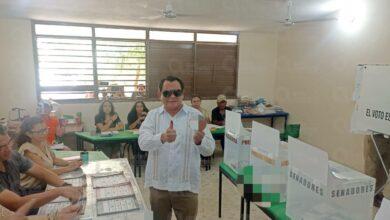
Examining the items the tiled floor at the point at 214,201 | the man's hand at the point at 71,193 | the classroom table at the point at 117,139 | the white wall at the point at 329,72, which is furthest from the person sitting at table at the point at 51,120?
the white wall at the point at 329,72

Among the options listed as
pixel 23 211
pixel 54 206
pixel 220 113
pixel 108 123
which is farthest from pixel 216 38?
pixel 23 211

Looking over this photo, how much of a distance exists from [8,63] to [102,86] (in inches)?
60.7

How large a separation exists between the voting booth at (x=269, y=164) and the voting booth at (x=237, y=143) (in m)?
0.32

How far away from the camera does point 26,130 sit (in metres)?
2.13

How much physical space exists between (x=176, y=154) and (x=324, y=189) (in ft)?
3.01

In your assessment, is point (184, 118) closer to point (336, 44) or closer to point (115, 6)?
point (115, 6)

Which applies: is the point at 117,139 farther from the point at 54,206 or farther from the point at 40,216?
the point at 40,216

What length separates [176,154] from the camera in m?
1.95

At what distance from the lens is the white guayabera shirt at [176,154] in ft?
6.37

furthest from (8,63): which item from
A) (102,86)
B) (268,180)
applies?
(268,180)

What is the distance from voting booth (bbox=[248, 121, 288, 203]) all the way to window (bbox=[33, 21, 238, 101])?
3.90 metres

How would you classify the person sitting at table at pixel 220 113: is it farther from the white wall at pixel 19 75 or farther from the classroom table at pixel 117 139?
the white wall at pixel 19 75

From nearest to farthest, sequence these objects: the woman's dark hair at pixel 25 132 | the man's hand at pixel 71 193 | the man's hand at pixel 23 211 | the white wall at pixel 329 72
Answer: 1. the man's hand at pixel 23 211
2. the man's hand at pixel 71 193
3. the woman's dark hair at pixel 25 132
4. the white wall at pixel 329 72

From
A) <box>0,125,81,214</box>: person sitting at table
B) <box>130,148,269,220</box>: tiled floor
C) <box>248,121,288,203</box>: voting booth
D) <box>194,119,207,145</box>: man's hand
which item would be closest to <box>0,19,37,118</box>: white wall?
<box>130,148,269,220</box>: tiled floor
